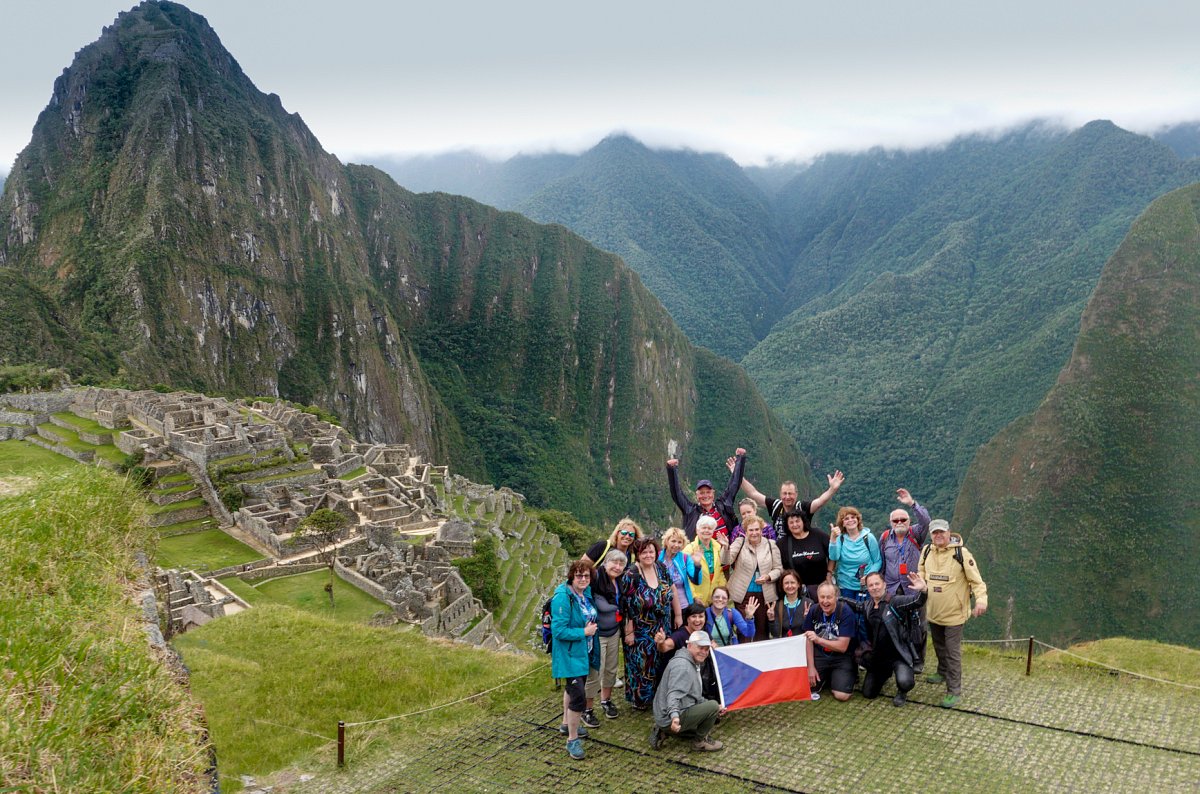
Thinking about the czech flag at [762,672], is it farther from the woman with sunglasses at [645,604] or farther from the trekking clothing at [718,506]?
the trekking clothing at [718,506]

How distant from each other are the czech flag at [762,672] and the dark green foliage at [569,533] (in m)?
36.1

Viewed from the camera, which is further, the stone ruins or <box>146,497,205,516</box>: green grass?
<box>146,497,205,516</box>: green grass

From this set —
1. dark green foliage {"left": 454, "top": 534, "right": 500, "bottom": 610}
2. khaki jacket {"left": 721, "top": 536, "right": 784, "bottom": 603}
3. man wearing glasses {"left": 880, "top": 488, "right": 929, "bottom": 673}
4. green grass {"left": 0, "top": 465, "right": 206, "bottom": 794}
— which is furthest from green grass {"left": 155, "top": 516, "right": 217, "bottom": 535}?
man wearing glasses {"left": 880, "top": 488, "right": 929, "bottom": 673}

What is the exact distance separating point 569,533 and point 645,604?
44.1m

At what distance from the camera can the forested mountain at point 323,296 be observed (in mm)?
94188

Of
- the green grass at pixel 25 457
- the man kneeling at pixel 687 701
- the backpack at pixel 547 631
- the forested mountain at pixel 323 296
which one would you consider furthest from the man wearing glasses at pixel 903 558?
the forested mountain at pixel 323 296

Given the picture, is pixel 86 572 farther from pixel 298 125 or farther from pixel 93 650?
pixel 298 125

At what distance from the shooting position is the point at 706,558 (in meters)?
9.28

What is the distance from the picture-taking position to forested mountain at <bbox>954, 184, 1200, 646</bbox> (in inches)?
3063

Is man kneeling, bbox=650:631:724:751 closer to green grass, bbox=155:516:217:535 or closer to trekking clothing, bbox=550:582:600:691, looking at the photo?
trekking clothing, bbox=550:582:600:691

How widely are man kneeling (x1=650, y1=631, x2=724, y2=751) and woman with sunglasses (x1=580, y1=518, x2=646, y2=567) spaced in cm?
110

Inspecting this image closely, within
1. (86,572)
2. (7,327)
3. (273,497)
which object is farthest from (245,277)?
(86,572)

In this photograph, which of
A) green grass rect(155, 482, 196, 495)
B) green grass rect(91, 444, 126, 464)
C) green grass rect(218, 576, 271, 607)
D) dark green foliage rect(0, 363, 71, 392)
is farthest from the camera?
dark green foliage rect(0, 363, 71, 392)

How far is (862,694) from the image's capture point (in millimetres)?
9281
